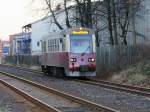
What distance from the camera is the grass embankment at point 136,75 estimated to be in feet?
93.7

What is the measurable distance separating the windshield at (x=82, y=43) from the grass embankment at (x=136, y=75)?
2629 millimetres

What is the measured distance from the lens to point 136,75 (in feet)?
98.4

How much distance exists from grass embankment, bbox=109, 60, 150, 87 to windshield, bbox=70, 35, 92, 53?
2.63 m

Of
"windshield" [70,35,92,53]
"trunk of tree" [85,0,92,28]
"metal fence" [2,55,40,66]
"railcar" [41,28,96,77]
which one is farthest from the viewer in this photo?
"metal fence" [2,55,40,66]

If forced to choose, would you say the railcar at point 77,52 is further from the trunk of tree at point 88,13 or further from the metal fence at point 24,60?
the metal fence at point 24,60

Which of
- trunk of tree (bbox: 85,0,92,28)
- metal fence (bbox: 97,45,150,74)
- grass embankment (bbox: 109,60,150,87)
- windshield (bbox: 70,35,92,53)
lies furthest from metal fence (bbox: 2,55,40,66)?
grass embankment (bbox: 109,60,150,87)

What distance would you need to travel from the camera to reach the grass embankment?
28562 mm

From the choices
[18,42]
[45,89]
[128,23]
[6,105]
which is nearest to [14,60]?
[18,42]

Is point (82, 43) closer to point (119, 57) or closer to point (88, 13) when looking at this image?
point (119, 57)

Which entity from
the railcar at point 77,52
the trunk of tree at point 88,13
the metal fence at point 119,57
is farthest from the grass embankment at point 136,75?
the trunk of tree at point 88,13

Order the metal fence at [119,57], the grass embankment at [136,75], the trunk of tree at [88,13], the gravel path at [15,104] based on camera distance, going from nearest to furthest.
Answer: the gravel path at [15,104], the grass embankment at [136,75], the metal fence at [119,57], the trunk of tree at [88,13]

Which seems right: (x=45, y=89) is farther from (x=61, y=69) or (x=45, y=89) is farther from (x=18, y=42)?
(x=18, y=42)

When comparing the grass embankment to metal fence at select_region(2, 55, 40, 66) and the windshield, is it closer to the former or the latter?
the windshield

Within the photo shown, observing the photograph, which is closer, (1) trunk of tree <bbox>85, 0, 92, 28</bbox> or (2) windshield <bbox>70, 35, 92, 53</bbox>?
(2) windshield <bbox>70, 35, 92, 53</bbox>
